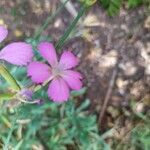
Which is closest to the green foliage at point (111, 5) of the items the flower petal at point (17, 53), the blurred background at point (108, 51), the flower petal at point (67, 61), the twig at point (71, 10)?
the blurred background at point (108, 51)

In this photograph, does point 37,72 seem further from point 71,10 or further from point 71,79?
point 71,10

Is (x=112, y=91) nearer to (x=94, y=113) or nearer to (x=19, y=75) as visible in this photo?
(x=94, y=113)

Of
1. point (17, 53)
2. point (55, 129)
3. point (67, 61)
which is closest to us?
point (17, 53)

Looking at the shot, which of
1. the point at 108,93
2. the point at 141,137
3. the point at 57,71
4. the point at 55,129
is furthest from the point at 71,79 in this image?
the point at 108,93

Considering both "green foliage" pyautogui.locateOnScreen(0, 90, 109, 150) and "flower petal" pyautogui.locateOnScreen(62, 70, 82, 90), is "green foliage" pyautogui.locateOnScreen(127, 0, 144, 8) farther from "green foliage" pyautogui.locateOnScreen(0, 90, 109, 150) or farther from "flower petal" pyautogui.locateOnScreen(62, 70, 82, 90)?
"flower petal" pyautogui.locateOnScreen(62, 70, 82, 90)

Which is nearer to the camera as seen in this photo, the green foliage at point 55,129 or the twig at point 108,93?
the green foliage at point 55,129

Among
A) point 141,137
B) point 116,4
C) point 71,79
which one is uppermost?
point 71,79

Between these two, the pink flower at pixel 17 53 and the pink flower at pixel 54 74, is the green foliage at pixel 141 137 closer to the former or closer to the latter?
the pink flower at pixel 54 74
